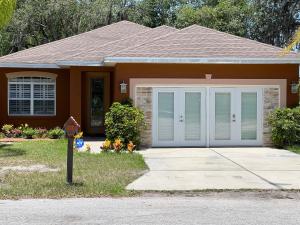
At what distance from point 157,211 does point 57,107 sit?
15544 millimetres

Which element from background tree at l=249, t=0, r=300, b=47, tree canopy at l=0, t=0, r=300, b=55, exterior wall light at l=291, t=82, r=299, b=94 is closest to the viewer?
exterior wall light at l=291, t=82, r=299, b=94

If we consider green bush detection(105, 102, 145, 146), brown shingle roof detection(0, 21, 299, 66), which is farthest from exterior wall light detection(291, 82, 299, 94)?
green bush detection(105, 102, 145, 146)

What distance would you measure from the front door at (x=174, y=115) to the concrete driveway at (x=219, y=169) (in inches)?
28.8

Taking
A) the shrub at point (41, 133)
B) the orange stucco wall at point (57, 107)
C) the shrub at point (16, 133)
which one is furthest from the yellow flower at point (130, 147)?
the orange stucco wall at point (57, 107)

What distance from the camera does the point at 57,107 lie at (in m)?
23.3

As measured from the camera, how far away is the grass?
9.92 meters

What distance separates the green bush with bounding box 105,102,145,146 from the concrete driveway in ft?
2.55

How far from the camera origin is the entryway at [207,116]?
18484 mm

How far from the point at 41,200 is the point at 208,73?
413 inches

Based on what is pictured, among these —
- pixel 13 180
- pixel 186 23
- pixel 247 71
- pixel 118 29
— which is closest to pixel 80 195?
pixel 13 180

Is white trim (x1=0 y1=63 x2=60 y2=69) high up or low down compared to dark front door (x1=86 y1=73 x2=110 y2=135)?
up

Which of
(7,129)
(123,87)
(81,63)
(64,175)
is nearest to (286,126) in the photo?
(123,87)

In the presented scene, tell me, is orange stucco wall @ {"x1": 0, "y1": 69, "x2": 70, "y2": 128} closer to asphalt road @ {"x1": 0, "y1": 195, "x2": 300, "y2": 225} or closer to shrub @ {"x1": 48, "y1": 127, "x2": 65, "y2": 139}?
shrub @ {"x1": 48, "y1": 127, "x2": 65, "y2": 139}

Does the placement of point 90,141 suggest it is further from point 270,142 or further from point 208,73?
point 270,142
